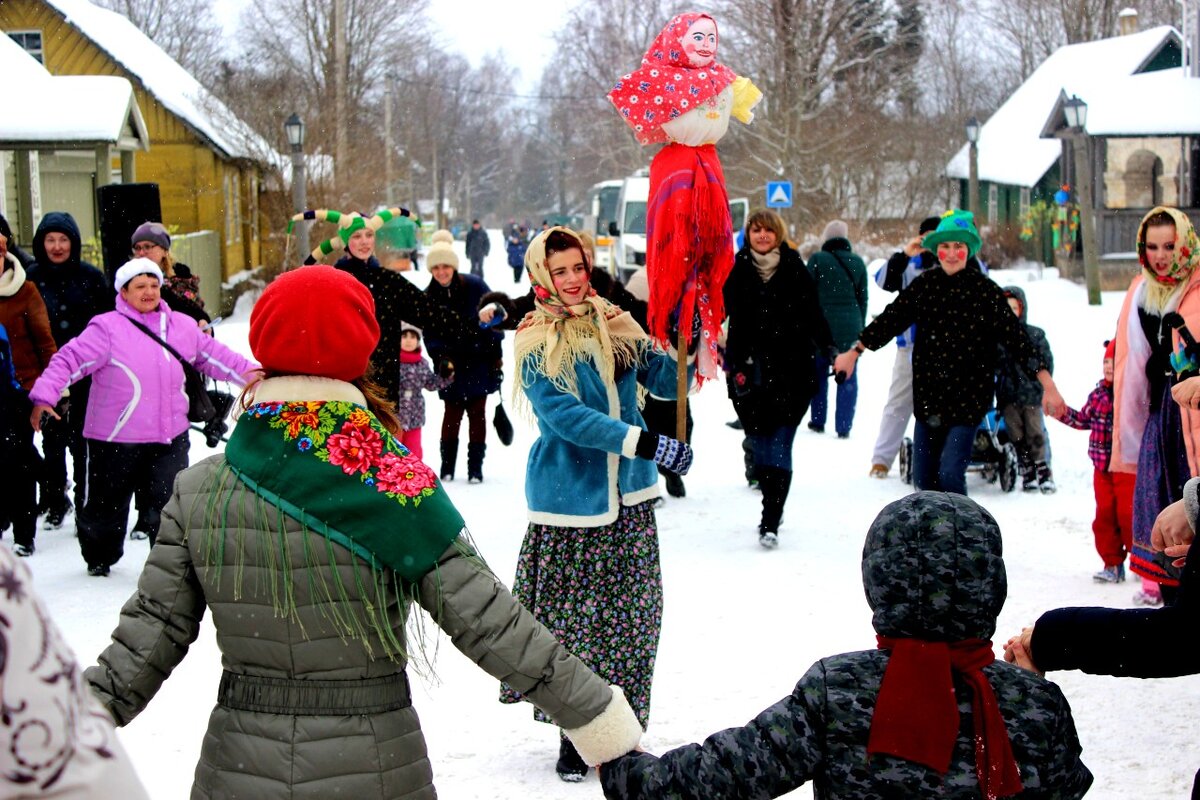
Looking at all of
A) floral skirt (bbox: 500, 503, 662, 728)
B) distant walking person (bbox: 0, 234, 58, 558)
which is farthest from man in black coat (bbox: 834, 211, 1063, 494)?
distant walking person (bbox: 0, 234, 58, 558)

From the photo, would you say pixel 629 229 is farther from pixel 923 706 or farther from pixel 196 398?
pixel 923 706

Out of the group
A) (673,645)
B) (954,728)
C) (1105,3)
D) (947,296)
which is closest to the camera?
(954,728)

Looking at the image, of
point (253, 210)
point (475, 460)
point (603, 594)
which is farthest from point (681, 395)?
point (253, 210)

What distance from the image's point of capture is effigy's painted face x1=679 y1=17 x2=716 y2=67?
6422 mm

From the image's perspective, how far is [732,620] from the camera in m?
7.02

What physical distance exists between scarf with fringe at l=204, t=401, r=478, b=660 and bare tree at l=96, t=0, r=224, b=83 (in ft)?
219

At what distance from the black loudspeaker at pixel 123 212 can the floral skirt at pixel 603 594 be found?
23.2 feet

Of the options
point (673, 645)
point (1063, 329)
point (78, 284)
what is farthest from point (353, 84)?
point (673, 645)

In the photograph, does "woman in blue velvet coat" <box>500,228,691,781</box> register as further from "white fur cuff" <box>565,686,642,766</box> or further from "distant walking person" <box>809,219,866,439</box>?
"distant walking person" <box>809,219,866,439</box>

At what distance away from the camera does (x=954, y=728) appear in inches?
93.1

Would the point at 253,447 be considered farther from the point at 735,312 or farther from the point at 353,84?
the point at 353,84

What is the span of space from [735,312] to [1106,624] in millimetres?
6000

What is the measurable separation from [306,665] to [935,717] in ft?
4.05

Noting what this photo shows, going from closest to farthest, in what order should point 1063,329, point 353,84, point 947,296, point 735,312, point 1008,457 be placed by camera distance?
point 947,296, point 735,312, point 1008,457, point 1063,329, point 353,84
